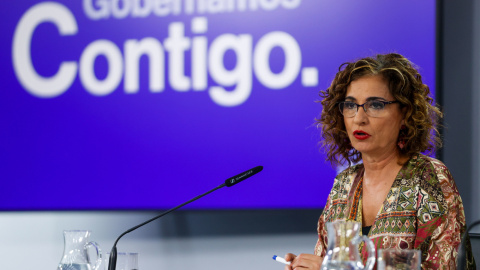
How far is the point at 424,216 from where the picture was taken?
193 cm

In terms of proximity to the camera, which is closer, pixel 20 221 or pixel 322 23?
pixel 322 23

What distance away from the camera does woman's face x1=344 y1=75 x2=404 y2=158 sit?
6.75 ft

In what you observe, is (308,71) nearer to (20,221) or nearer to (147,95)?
(147,95)

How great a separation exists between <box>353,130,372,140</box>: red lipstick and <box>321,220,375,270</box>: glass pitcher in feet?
2.61

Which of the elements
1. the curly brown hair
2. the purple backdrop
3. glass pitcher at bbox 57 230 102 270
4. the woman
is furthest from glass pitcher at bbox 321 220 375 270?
the purple backdrop

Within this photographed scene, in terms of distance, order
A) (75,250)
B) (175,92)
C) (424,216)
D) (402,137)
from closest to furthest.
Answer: (75,250) < (424,216) < (402,137) < (175,92)

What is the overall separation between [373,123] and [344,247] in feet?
2.72

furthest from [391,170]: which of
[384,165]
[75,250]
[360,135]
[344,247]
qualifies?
[75,250]

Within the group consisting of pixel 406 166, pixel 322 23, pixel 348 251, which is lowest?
pixel 348 251

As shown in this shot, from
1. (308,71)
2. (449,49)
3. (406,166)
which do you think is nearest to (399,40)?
(449,49)

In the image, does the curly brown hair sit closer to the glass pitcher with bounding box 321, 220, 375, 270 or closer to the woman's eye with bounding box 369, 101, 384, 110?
the woman's eye with bounding box 369, 101, 384, 110

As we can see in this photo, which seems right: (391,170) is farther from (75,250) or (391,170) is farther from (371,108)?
(75,250)

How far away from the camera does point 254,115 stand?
2.92 metres

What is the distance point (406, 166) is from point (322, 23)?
1.01 metres
